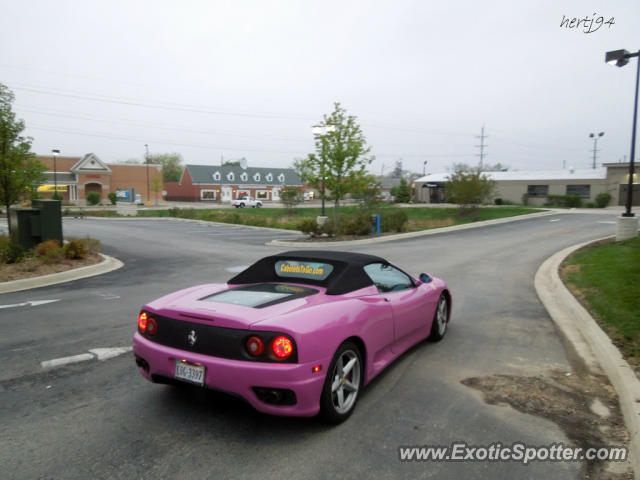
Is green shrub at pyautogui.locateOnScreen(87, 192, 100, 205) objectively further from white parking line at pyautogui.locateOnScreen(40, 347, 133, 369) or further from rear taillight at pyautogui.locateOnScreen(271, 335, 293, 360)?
rear taillight at pyautogui.locateOnScreen(271, 335, 293, 360)

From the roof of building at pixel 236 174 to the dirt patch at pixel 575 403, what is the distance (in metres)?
76.0

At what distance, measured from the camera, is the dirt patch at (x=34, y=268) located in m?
10.1

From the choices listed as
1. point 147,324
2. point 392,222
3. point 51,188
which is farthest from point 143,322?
point 51,188

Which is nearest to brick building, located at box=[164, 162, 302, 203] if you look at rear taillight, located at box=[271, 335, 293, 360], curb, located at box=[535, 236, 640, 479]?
curb, located at box=[535, 236, 640, 479]

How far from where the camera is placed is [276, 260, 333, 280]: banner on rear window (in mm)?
4605

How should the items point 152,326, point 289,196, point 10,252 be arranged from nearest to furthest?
point 152,326 < point 10,252 < point 289,196

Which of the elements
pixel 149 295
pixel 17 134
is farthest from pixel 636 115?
pixel 17 134

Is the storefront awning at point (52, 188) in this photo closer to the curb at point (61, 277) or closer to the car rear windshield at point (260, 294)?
the curb at point (61, 277)

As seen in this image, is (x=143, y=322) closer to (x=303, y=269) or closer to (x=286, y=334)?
(x=286, y=334)

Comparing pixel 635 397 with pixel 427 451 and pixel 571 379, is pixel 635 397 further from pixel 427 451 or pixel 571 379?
pixel 427 451

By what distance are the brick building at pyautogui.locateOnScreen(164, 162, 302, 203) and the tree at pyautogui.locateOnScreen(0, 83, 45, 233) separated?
65445 millimetres

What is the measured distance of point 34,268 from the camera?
1076 cm

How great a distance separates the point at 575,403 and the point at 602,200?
44.9 metres

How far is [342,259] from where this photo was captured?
471cm
